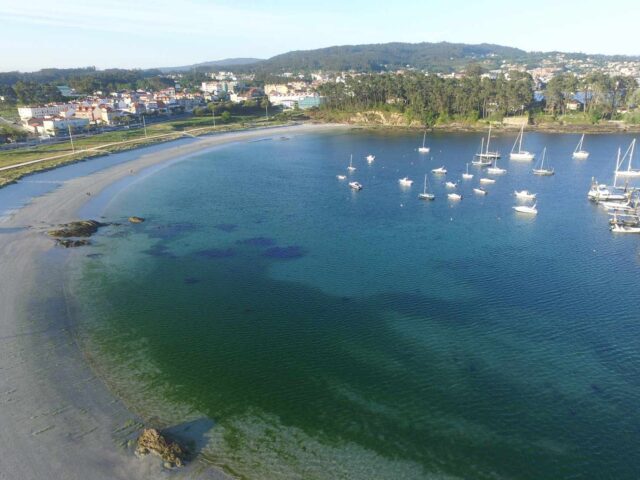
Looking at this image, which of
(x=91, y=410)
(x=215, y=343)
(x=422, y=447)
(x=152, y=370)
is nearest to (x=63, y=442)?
(x=91, y=410)

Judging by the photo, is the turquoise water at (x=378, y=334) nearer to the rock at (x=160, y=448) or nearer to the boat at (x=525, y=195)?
the rock at (x=160, y=448)

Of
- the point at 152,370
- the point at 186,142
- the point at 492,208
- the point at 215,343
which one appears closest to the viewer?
the point at 152,370

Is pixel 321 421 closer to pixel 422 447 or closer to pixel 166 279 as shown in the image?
pixel 422 447

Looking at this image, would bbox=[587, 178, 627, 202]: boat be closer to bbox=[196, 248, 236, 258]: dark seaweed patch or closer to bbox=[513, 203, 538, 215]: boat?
bbox=[513, 203, 538, 215]: boat

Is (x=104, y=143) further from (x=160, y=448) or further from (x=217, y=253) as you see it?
(x=160, y=448)

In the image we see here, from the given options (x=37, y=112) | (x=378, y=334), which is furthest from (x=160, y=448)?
(x=37, y=112)
